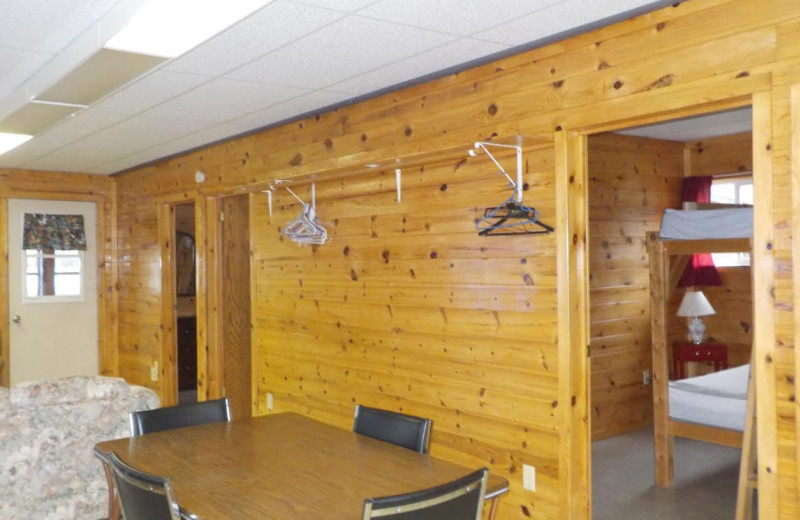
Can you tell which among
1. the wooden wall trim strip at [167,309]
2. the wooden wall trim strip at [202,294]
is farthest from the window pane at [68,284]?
the wooden wall trim strip at [202,294]

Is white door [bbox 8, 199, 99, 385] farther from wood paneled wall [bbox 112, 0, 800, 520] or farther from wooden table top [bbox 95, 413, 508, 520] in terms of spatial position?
wooden table top [bbox 95, 413, 508, 520]

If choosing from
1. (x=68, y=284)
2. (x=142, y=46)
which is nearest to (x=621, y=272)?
(x=142, y=46)

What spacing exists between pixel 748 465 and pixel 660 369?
1061 millimetres

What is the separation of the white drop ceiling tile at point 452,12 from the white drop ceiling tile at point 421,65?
232 mm

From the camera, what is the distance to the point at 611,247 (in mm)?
5832

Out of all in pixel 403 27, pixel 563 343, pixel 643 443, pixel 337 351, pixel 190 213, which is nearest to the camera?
pixel 403 27

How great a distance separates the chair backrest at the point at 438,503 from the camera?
5.81ft

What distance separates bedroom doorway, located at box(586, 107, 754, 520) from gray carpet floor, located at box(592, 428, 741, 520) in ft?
0.09

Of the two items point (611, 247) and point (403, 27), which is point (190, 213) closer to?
point (611, 247)

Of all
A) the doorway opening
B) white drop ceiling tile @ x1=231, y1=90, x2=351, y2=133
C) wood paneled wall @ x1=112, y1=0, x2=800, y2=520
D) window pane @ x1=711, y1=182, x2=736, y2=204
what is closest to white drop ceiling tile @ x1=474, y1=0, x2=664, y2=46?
wood paneled wall @ x1=112, y1=0, x2=800, y2=520

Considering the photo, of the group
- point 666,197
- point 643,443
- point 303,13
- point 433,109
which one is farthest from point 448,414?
point 666,197

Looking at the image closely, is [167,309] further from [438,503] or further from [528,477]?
[438,503]

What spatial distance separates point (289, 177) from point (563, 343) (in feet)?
7.56

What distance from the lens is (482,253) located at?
356cm
